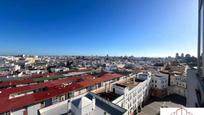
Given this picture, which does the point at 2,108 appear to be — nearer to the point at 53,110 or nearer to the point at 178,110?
the point at 53,110

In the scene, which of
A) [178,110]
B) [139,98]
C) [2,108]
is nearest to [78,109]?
[2,108]

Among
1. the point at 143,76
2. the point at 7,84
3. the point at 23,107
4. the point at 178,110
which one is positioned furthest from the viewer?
the point at 143,76

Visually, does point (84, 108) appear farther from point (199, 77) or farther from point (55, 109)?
point (199, 77)

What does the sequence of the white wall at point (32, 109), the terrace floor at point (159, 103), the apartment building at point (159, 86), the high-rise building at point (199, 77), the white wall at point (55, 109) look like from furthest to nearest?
the apartment building at point (159, 86)
the terrace floor at point (159, 103)
the white wall at point (32, 109)
the white wall at point (55, 109)
the high-rise building at point (199, 77)

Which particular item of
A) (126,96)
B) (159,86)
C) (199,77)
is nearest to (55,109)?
(126,96)

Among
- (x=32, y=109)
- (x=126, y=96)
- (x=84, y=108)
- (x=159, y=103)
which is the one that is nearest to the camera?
(x=84, y=108)

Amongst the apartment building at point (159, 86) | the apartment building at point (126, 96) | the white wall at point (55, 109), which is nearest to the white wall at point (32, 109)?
the white wall at point (55, 109)

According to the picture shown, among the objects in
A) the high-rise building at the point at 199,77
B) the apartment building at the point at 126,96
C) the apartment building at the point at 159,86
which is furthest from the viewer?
the apartment building at the point at 159,86

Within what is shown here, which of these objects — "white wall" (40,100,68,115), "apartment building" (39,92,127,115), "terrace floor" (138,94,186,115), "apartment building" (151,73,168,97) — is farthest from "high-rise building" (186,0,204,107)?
"apartment building" (151,73,168,97)

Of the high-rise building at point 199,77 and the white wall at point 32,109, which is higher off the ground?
the high-rise building at point 199,77

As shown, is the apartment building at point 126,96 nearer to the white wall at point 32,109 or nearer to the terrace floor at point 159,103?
the terrace floor at point 159,103

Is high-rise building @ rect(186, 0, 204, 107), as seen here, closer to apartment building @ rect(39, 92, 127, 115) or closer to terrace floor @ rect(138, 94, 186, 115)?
apartment building @ rect(39, 92, 127, 115)
